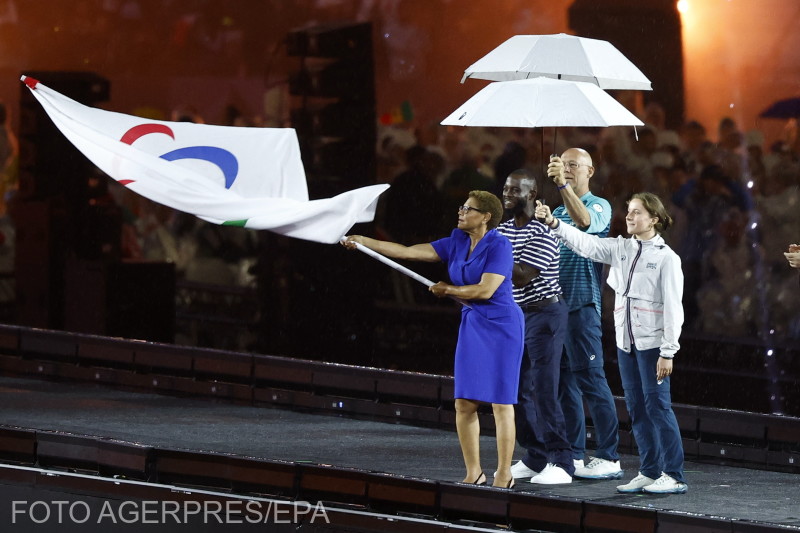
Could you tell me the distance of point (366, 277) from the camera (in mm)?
11938

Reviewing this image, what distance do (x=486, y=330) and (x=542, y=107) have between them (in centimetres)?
131

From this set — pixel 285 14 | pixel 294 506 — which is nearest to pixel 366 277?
pixel 285 14

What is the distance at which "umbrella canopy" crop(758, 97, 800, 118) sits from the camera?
9.59 m

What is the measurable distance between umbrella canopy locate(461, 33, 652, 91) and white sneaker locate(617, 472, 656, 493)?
85.1 inches

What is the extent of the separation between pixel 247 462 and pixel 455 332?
384 cm

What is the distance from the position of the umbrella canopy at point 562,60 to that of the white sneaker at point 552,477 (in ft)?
7.01

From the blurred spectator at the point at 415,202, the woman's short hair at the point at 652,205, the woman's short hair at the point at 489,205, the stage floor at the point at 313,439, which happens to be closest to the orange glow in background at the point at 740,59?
the woman's short hair at the point at 652,205

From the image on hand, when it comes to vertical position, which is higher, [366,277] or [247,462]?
[366,277]

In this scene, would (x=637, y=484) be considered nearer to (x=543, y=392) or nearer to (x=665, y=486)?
(x=665, y=486)

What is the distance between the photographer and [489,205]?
764 centimetres

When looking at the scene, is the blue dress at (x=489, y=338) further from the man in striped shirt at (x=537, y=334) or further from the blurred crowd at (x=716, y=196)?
the blurred crowd at (x=716, y=196)

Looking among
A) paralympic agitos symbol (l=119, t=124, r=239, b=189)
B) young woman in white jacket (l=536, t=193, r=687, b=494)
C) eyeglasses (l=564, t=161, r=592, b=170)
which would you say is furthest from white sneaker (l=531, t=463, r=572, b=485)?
paralympic agitos symbol (l=119, t=124, r=239, b=189)

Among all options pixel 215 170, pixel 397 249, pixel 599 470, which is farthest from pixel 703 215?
pixel 215 170

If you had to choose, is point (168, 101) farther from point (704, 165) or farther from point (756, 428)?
point (756, 428)
